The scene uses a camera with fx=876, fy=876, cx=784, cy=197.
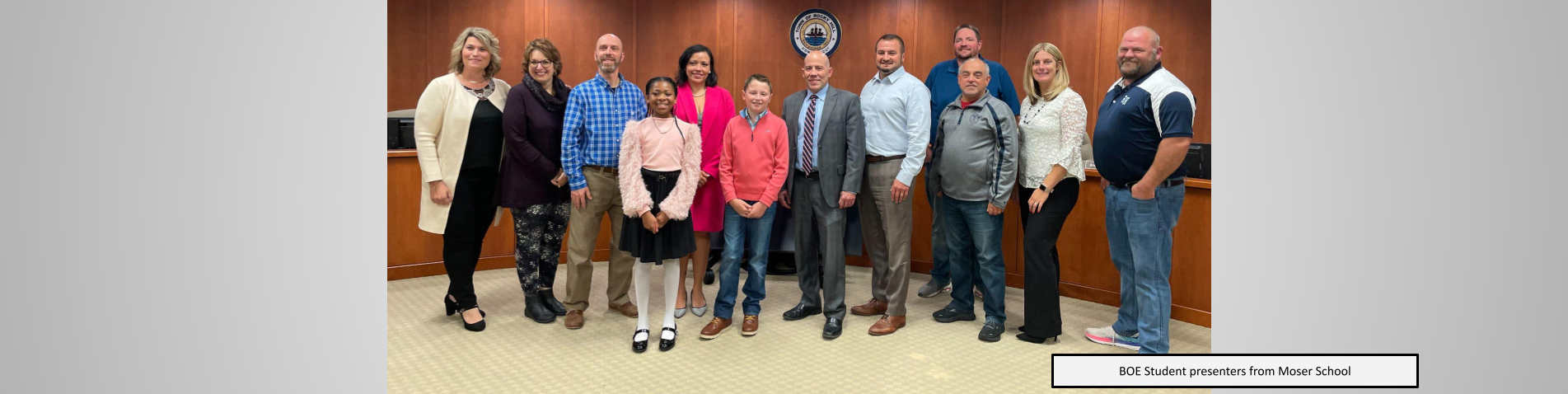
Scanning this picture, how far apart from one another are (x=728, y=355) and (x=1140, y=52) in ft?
5.85

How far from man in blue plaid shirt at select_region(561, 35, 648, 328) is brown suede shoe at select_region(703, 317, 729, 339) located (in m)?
0.49

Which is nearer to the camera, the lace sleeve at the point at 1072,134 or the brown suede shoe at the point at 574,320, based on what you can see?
the lace sleeve at the point at 1072,134

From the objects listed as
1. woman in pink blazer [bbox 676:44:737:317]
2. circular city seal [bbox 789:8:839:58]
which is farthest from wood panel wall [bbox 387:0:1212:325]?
woman in pink blazer [bbox 676:44:737:317]

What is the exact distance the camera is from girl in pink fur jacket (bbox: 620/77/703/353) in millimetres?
3250

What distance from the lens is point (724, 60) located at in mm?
5730

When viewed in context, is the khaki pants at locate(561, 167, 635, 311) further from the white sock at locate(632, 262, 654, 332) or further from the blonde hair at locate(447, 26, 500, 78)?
the blonde hair at locate(447, 26, 500, 78)

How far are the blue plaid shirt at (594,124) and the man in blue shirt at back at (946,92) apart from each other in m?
1.33

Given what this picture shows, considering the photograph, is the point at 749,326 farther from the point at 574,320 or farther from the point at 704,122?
the point at 704,122

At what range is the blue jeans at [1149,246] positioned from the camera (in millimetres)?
3029

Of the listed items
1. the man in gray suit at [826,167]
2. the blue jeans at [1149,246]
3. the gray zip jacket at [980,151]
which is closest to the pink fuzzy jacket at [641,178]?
the man in gray suit at [826,167]

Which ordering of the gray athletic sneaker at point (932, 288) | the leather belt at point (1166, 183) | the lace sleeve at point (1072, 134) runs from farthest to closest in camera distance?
the gray athletic sneaker at point (932, 288)
the lace sleeve at point (1072, 134)
the leather belt at point (1166, 183)

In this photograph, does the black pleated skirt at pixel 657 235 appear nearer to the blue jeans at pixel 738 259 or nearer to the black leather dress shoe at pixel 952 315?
the blue jeans at pixel 738 259

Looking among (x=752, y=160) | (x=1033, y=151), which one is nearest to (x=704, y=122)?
(x=752, y=160)

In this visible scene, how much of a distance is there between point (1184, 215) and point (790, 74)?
9.06 feet
